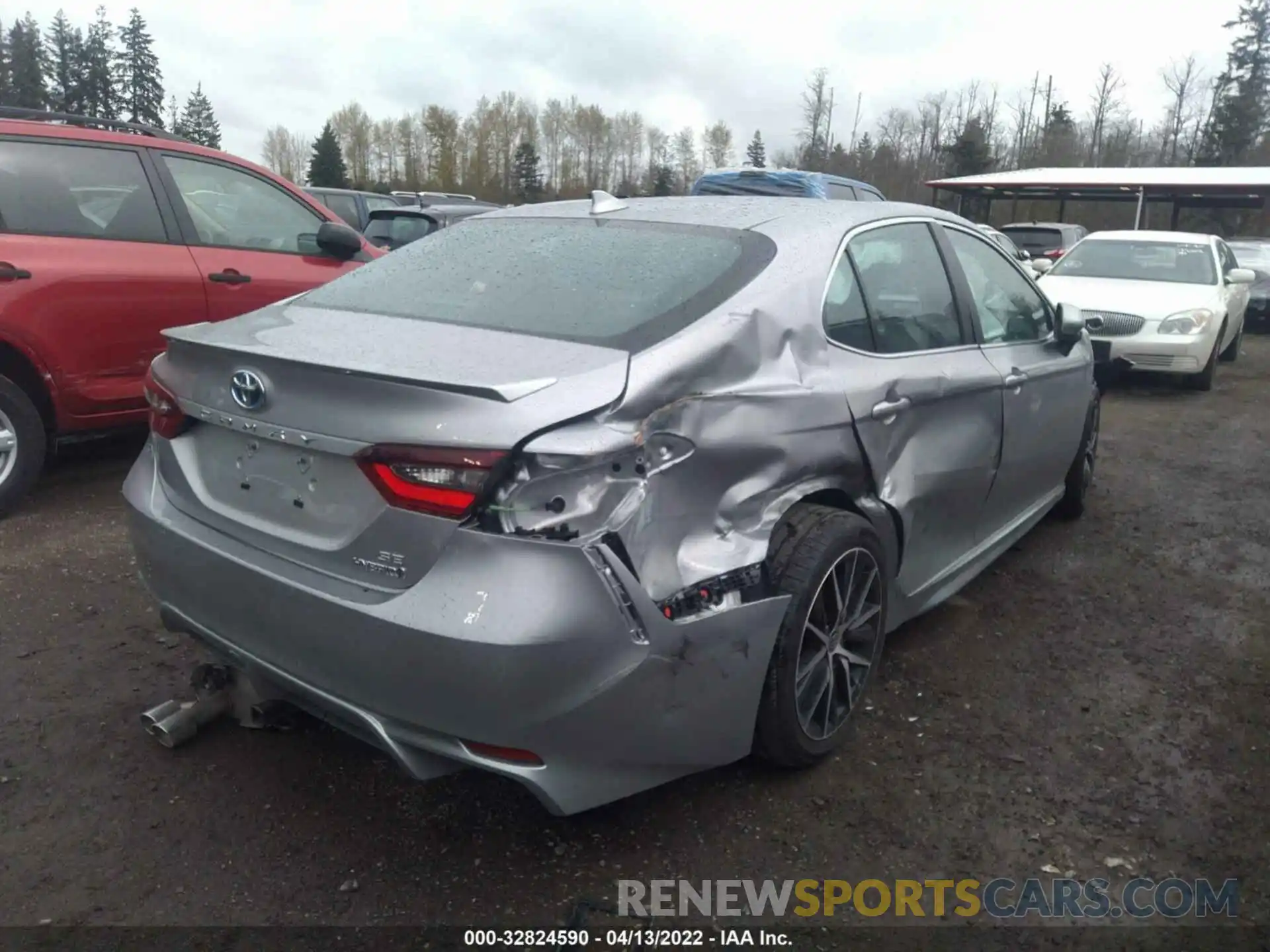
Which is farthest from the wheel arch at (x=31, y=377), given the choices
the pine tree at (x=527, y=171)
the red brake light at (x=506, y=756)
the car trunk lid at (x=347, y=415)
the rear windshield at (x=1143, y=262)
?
the pine tree at (x=527, y=171)

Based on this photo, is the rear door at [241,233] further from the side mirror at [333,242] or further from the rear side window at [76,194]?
the rear side window at [76,194]

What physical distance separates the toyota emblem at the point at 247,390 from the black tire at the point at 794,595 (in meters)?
1.32

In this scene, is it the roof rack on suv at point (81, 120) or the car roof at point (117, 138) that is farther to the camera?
the roof rack on suv at point (81, 120)

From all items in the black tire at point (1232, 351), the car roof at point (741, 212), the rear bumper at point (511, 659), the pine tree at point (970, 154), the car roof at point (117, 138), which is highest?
the pine tree at point (970, 154)

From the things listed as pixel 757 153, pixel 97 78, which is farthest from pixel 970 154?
pixel 97 78

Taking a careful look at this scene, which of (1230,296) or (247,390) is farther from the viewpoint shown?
(1230,296)

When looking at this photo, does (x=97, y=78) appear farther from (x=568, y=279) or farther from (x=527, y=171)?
(x=568, y=279)

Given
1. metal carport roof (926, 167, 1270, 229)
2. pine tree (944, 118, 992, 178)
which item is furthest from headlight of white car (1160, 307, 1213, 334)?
pine tree (944, 118, 992, 178)

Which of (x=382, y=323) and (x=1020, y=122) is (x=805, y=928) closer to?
(x=382, y=323)

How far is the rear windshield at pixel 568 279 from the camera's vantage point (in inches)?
101

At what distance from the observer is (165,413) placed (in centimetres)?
272

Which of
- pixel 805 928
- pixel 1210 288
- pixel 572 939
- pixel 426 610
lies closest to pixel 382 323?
pixel 426 610

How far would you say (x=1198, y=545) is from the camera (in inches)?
195

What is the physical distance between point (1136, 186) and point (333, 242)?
28406 millimetres
